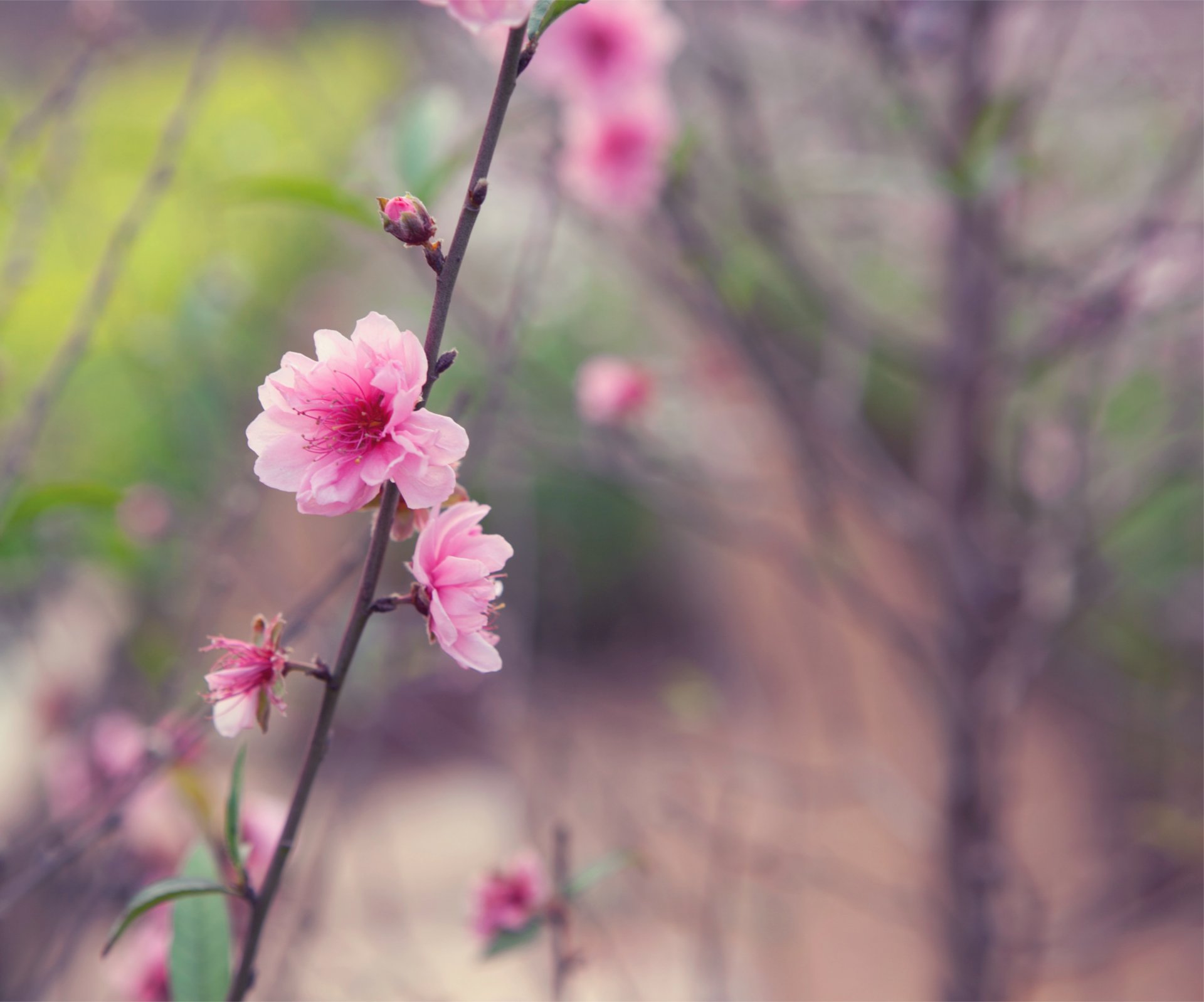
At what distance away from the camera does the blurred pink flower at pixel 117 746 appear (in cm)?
95

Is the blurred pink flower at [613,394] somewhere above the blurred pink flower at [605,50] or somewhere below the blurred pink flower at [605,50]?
below

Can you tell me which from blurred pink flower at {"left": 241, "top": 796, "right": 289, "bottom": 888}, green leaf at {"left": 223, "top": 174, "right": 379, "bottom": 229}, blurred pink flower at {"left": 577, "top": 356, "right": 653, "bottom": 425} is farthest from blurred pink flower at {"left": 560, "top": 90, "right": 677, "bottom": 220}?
blurred pink flower at {"left": 241, "top": 796, "right": 289, "bottom": 888}

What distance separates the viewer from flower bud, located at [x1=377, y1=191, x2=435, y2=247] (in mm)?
449

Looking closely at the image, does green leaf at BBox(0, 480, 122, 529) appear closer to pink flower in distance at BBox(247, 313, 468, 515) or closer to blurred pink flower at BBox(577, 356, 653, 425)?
pink flower in distance at BBox(247, 313, 468, 515)

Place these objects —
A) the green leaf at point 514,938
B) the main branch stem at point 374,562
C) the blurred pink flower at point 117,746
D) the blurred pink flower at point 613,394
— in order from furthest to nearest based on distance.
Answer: the blurred pink flower at point 613,394, the blurred pink flower at point 117,746, the green leaf at point 514,938, the main branch stem at point 374,562

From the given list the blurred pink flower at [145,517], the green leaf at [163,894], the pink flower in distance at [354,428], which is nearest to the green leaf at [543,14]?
the pink flower in distance at [354,428]

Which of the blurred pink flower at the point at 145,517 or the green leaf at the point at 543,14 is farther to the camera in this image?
the blurred pink flower at the point at 145,517

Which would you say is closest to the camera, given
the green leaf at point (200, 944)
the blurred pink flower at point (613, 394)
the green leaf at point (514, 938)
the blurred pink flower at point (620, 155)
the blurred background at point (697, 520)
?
the green leaf at point (200, 944)

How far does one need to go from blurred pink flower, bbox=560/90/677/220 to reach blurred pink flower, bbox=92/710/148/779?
880 millimetres

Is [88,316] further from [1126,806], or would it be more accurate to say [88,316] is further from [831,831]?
[1126,806]

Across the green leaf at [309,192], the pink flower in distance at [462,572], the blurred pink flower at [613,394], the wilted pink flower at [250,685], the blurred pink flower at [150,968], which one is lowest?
the blurred pink flower at [150,968]

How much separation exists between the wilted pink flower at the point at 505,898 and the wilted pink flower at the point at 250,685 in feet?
1.23

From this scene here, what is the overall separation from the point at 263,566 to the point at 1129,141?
7.66ft

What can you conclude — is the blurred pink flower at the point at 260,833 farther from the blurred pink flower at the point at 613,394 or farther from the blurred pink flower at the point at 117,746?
the blurred pink flower at the point at 613,394
